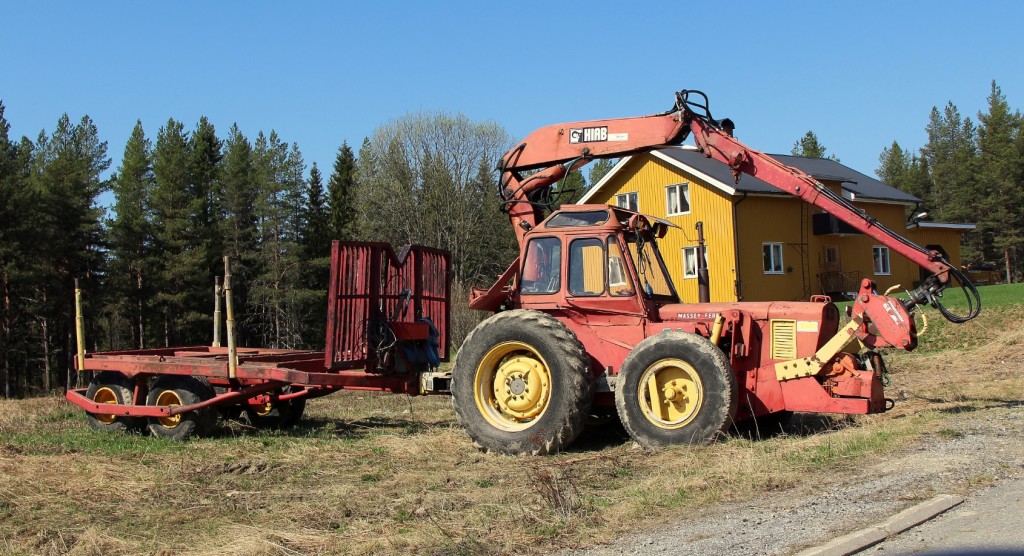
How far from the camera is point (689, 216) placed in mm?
40219

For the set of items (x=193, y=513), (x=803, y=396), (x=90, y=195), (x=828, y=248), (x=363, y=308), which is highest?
(x=90, y=195)

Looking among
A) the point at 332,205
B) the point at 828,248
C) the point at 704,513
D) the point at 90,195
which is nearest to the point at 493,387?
the point at 704,513

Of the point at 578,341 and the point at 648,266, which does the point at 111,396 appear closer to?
the point at 578,341

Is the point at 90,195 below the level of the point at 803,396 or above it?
above

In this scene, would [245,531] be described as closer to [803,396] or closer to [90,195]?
[803,396]

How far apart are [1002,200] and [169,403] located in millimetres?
69749

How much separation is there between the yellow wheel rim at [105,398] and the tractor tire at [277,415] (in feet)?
5.70

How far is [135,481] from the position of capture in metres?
8.87

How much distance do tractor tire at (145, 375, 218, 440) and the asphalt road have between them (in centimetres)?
869

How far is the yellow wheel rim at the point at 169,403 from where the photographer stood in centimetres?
1184

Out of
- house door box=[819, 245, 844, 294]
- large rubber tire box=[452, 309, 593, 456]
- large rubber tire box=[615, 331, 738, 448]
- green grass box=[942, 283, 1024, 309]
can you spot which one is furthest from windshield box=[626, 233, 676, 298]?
house door box=[819, 245, 844, 294]

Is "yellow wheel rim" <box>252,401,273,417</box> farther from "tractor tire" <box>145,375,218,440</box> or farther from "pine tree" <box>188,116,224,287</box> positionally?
"pine tree" <box>188,116,224,287</box>

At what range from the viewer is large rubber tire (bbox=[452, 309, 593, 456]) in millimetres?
9820

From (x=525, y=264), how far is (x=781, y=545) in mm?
5909
